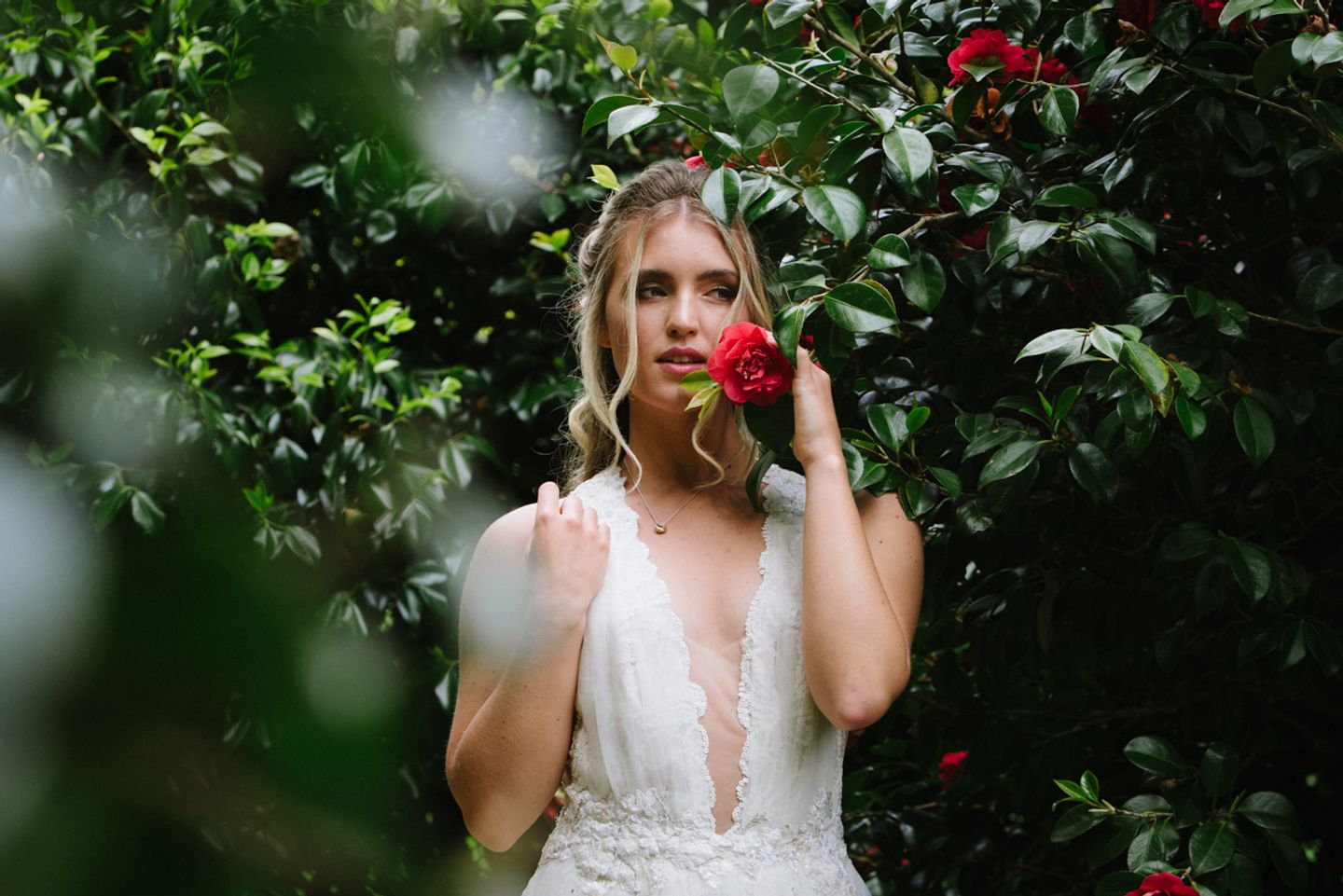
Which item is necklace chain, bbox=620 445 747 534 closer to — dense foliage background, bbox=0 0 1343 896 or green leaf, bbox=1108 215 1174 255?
dense foliage background, bbox=0 0 1343 896

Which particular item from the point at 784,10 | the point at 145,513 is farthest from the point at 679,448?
the point at 145,513

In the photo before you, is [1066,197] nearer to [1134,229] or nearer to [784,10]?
[1134,229]

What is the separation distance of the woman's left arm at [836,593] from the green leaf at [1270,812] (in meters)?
0.40

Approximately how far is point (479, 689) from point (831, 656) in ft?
1.39

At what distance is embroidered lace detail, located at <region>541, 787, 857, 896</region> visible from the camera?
1389mm

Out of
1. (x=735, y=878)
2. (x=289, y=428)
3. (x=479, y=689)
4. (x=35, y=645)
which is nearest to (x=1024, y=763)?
(x=735, y=878)

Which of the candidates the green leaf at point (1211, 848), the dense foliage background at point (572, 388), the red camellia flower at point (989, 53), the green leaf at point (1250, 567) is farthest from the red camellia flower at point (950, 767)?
the red camellia flower at point (989, 53)

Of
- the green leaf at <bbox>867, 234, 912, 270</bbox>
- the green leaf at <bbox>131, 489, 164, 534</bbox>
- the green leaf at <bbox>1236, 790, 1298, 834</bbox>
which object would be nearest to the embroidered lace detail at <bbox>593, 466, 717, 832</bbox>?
the green leaf at <bbox>867, 234, 912, 270</bbox>

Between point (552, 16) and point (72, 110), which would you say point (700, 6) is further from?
point (72, 110)

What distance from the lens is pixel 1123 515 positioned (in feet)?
5.01

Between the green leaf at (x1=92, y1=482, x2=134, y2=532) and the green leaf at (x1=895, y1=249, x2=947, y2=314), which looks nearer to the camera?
the green leaf at (x1=92, y1=482, x2=134, y2=532)

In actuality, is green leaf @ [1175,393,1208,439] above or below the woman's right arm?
above

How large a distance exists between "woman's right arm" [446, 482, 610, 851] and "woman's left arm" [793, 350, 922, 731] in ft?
0.79

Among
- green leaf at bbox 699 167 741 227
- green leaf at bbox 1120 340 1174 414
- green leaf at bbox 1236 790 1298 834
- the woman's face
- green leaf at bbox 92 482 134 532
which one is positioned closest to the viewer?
green leaf at bbox 92 482 134 532
